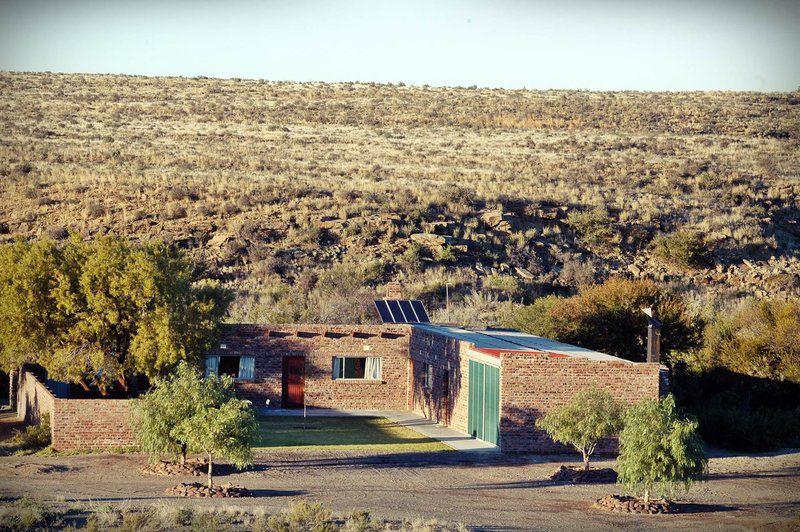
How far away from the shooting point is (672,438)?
72.6 ft

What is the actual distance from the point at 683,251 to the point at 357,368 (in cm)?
2789

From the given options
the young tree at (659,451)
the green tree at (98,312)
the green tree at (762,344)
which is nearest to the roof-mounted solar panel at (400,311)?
the green tree at (98,312)

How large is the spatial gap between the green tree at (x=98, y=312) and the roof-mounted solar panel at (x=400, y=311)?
353 inches

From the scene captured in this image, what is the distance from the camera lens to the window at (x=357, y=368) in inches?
1467

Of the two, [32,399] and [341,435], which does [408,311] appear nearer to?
[341,435]

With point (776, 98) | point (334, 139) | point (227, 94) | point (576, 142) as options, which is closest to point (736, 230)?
point (576, 142)

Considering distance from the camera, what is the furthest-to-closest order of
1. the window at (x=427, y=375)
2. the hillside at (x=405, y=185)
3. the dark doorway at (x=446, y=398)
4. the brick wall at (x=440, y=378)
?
the hillside at (x=405, y=185)
the window at (x=427, y=375)
the dark doorway at (x=446, y=398)
the brick wall at (x=440, y=378)

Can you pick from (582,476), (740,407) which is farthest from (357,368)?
(582,476)

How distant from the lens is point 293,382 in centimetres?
3703

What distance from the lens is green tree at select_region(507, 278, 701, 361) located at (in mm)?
38562

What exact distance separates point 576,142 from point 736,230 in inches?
784

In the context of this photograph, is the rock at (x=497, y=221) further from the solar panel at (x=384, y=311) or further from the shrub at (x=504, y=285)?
the solar panel at (x=384, y=311)

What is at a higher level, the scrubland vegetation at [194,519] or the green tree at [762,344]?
the green tree at [762,344]

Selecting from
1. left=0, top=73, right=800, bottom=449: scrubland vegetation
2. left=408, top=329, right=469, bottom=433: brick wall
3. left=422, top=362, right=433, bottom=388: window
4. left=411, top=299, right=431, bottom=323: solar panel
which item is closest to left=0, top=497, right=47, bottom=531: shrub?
left=408, top=329, right=469, bottom=433: brick wall
